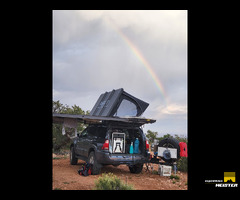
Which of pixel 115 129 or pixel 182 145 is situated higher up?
pixel 115 129

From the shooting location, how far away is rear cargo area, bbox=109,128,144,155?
362 inches

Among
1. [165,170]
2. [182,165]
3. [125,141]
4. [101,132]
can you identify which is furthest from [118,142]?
[182,165]

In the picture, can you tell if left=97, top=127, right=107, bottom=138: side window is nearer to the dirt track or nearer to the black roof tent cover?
the black roof tent cover

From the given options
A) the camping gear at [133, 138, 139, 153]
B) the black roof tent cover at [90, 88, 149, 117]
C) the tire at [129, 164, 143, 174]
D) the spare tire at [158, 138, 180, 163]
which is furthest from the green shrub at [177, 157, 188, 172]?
the black roof tent cover at [90, 88, 149, 117]

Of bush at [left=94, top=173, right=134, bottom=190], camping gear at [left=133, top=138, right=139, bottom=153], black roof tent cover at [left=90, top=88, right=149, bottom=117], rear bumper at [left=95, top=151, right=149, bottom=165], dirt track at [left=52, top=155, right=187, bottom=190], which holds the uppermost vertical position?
black roof tent cover at [left=90, top=88, right=149, bottom=117]

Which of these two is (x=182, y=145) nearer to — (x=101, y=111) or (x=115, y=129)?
(x=115, y=129)

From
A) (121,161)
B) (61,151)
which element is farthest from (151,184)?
(61,151)

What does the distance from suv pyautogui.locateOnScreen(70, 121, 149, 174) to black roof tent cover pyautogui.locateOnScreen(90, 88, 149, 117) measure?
3.79 feet

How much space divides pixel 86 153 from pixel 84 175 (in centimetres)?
116

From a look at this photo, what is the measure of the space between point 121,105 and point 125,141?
6.44 feet

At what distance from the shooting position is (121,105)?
11359 mm

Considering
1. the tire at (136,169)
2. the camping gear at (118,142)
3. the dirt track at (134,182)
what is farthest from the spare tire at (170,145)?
the camping gear at (118,142)

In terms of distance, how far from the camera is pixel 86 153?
9922 millimetres
